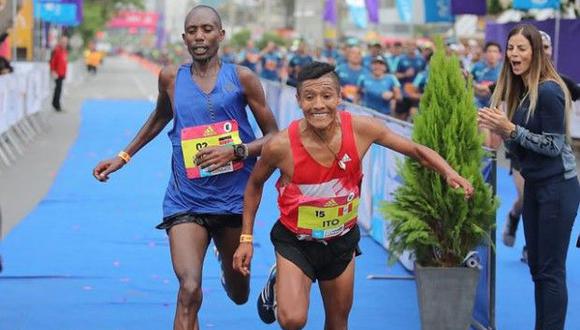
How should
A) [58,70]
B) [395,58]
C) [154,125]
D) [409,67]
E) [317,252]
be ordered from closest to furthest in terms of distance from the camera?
[317,252]
[154,125]
[409,67]
[395,58]
[58,70]

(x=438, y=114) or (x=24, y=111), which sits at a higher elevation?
(x=438, y=114)

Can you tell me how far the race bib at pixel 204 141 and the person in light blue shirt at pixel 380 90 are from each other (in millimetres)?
11676

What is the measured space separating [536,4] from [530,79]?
1294 cm

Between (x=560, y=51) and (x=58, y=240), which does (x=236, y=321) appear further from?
(x=560, y=51)

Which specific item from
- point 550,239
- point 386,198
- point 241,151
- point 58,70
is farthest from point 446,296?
point 58,70

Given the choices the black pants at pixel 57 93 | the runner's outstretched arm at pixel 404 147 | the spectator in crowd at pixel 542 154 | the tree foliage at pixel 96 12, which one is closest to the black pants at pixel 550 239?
the spectator in crowd at pixel 542 154

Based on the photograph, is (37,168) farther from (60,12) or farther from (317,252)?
(60,12)

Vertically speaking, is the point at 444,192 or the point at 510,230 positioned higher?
the point at 444,192

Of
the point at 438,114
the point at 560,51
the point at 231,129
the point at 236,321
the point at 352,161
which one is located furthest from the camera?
the point at 560,51

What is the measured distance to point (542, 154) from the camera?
21.4ft

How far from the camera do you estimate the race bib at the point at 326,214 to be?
5918mm

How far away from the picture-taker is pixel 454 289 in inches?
276

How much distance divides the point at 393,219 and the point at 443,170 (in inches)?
38.3

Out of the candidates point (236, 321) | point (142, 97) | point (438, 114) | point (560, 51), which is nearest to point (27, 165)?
point (560, 51)
